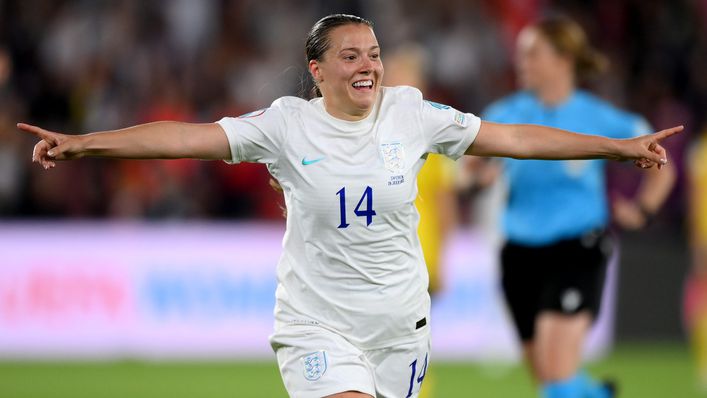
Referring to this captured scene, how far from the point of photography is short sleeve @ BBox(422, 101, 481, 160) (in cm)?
541

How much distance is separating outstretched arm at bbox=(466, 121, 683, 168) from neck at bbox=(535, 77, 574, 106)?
2.38 metres

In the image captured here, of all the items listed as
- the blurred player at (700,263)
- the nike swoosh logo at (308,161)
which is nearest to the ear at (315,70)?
the nike swoosh logo at (308,161)

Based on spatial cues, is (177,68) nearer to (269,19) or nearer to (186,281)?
(269,19)

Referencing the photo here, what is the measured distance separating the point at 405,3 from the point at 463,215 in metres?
3.60

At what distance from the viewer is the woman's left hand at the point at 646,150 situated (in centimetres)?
533

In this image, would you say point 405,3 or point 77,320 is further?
point 405,3

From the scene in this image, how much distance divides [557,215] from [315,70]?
2.60 m

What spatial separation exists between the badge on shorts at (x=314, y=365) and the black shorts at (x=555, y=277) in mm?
2614

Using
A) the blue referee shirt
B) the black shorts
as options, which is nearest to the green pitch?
the black shorts

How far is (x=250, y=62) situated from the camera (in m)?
15.2

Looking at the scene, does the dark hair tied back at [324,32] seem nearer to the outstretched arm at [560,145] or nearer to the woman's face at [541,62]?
the outstretched arm at [560,145]

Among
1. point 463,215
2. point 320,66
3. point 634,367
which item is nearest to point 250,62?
point 463,215

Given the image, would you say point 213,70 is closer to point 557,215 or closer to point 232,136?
point 557,215

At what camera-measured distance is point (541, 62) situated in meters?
7.70
